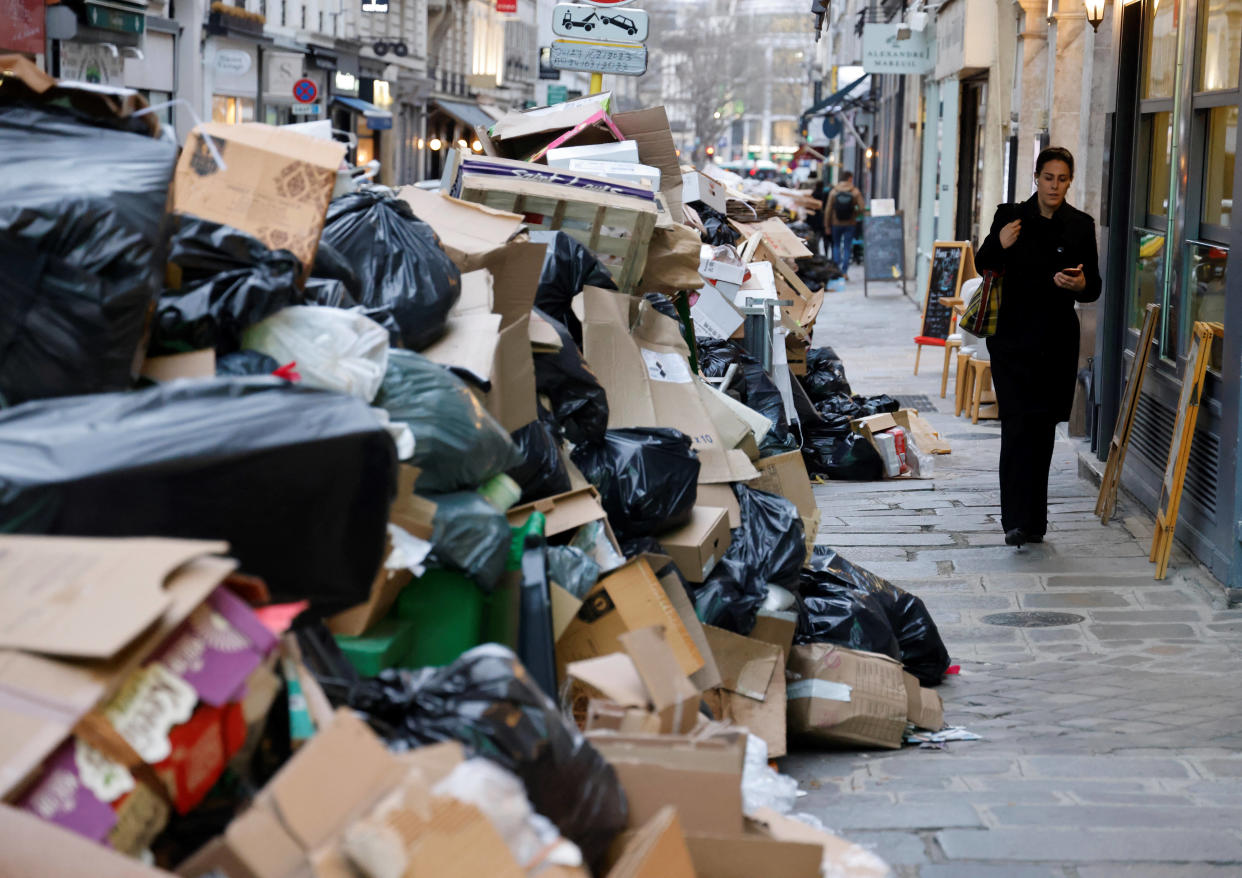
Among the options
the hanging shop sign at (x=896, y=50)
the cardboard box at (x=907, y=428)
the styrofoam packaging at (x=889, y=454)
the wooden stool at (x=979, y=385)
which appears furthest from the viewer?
the hanging shop sign at (x=896, y=50)

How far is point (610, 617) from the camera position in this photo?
396cm

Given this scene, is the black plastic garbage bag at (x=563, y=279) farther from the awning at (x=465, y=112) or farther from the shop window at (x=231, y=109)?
the awning at (x=465, y=112)

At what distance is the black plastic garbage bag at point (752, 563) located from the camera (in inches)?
184

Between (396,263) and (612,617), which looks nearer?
(612,617)

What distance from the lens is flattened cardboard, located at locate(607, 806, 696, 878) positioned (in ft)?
8.25

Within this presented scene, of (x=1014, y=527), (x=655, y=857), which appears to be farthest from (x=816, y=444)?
(x=655, y=857)

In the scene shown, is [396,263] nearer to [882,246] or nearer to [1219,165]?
[1219,165]

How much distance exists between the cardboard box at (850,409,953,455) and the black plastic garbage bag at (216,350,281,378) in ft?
21.1

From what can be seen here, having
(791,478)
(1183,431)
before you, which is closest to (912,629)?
(791,478)

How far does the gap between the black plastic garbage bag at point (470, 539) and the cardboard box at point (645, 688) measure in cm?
39

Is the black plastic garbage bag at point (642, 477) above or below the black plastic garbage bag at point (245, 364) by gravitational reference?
below

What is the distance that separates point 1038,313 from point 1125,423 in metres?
0.88

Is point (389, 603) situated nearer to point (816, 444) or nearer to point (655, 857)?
point (655, 857)

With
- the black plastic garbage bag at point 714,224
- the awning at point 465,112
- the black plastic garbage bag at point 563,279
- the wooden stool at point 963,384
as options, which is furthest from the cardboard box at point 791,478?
the awning at point 465,112
